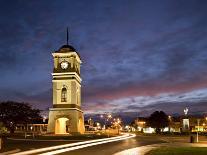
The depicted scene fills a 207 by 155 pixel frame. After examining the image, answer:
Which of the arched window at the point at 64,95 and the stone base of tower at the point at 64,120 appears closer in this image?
the stone base of tower at the point at 64,120

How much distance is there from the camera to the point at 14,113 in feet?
311

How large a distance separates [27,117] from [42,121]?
4137 cm

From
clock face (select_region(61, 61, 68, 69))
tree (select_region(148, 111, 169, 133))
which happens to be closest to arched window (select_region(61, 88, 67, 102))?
clock face (select_region(61, 61, 68, 69))

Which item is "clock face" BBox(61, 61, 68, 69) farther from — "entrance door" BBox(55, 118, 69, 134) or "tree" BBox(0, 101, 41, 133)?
"tree" BBox(0, 101, 41, 133)

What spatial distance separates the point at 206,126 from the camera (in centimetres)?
15425

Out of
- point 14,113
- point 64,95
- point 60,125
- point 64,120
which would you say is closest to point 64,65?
point 64,95

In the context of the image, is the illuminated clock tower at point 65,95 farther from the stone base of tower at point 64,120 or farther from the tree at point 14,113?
the tree at point 14,113

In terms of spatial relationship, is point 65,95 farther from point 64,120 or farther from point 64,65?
point 64,65

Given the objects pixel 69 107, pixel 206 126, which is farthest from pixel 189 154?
pixel 206 126

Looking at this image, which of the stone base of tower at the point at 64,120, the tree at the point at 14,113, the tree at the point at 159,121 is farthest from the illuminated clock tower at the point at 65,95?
the tree at the point at 159,121

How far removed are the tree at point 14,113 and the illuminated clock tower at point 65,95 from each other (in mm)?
15490

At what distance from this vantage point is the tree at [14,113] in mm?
94125

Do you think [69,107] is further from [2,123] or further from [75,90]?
[2,123]

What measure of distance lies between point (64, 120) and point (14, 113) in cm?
1738
